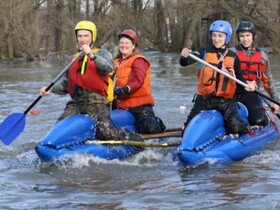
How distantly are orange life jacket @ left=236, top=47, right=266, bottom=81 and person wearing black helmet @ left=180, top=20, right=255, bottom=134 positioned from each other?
56cm

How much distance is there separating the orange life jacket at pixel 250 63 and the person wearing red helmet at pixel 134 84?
115cm

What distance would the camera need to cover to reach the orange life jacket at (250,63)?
25.0 ft

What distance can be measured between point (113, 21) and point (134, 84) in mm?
29388

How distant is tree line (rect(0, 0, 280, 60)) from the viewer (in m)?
30.3

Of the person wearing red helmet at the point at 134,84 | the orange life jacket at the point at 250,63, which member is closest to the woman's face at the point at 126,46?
the person wearing red helmet at the point at 134,84

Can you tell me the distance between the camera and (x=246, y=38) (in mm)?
7602

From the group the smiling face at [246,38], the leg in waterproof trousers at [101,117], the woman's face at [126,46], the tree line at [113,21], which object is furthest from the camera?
the tree line at [113,21]

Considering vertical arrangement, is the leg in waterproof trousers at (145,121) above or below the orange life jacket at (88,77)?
below

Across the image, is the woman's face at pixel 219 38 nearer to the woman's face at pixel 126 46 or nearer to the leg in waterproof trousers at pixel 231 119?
the leg in waterproof trousers at pixel 231 119

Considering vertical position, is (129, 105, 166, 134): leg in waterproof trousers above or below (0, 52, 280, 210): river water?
above

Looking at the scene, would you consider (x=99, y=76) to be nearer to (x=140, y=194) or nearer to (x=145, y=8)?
(x=140, y=194)

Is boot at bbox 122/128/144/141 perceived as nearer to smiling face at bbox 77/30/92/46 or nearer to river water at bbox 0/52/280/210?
river water at bbox 0/52/280/210

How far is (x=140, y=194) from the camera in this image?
5488 mm

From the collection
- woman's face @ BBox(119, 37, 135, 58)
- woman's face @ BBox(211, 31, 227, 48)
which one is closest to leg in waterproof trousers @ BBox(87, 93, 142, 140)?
woman's face @ BBox(119, 37, 135, 58)
